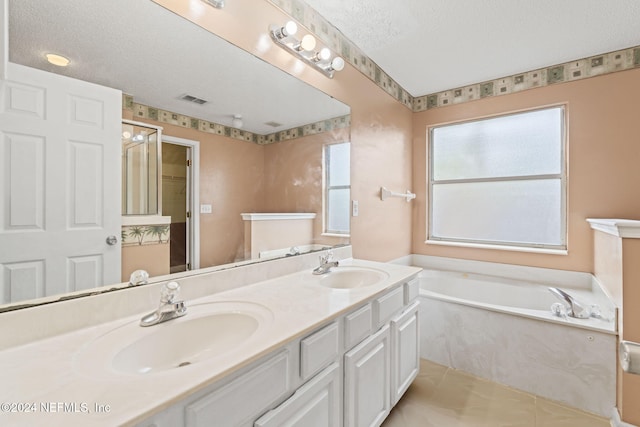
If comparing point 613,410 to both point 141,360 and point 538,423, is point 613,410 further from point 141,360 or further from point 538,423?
point 141,360

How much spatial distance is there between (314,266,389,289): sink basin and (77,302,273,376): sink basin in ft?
2.37

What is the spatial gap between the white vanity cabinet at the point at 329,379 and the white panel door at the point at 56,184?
0.61m

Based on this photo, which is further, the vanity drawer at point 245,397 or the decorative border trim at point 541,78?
the decorative border trim at point 541,78

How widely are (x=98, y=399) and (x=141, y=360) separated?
31cm

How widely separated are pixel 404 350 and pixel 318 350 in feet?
2.89

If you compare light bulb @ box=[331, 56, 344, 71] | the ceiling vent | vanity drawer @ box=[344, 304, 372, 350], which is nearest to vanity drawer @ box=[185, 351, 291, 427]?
vanity drawer @ box=[344, 304, 372, 350]

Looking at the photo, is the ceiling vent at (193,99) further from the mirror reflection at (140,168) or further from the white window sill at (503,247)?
the white window sill at (503,247)

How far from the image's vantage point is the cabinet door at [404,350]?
1543 millimetres

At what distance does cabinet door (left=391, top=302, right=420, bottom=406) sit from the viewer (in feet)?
5.06

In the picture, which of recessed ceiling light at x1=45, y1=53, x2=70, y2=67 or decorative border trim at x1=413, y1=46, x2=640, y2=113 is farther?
decorative border trim at x1=413, y1=46, x2=640, y2=113

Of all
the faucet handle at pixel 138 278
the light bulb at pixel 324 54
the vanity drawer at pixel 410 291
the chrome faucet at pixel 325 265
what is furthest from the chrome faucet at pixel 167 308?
the light bulb at pixel 324 54

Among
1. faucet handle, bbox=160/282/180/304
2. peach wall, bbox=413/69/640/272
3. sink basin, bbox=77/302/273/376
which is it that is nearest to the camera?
sink basin, bbox=77/302/273/376

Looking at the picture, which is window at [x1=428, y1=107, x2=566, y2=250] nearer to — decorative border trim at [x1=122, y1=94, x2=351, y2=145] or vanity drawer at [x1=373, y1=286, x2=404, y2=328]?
decorative border trim at [x1=122, y1=94, x2=351, y2=145]

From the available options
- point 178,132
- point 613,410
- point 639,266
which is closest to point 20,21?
point 178,132
